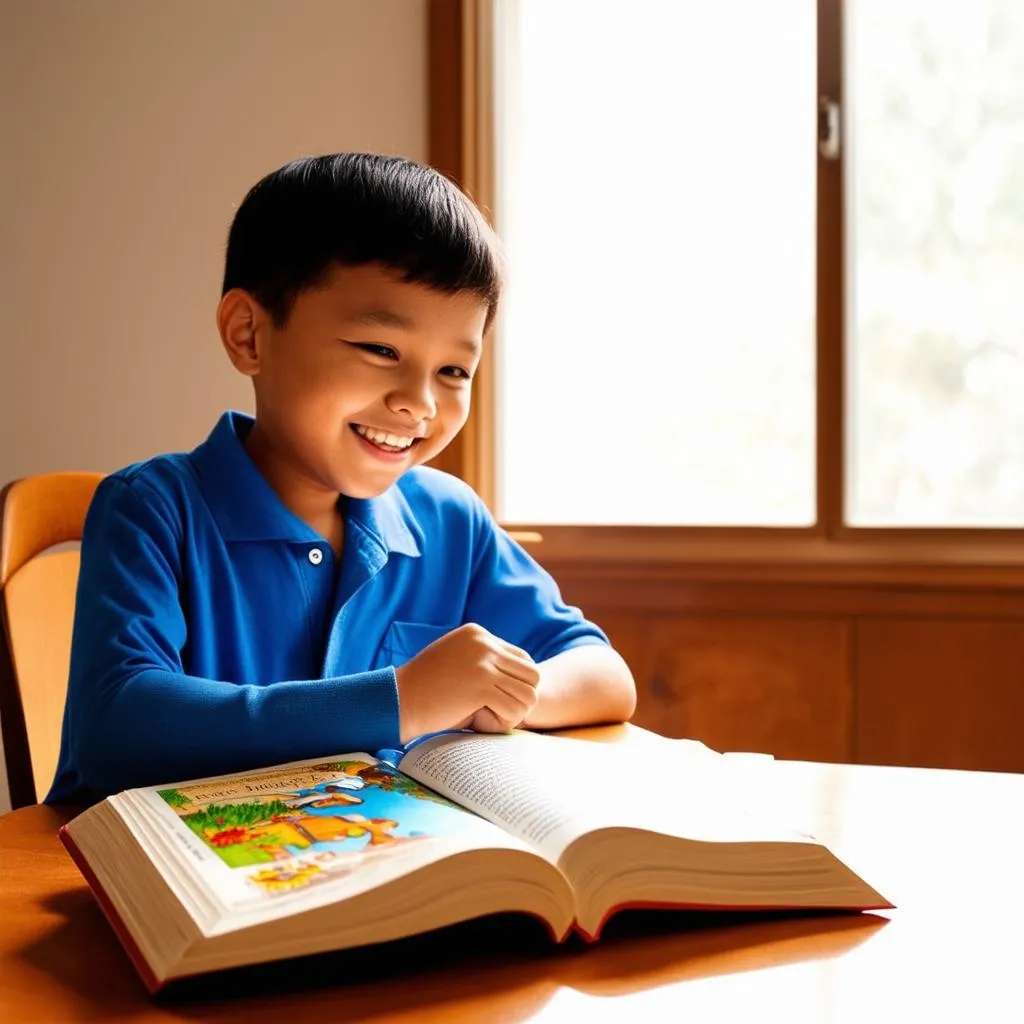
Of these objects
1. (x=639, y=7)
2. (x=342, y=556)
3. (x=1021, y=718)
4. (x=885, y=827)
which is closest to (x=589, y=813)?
(x=885, y=827)

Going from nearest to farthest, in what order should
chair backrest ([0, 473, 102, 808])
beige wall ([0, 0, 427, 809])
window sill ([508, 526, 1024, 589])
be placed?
chair backrest ([0, 473, 102, 808]) → window sill ([508, 526, 1024, 589]) → beige wall ([0, 0, 427, 809])

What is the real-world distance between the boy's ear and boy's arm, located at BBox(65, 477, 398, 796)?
28 cm

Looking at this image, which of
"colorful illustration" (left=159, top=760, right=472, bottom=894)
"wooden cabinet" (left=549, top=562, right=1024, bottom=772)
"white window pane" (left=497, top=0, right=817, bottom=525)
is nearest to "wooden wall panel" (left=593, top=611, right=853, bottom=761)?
"wooden cabinet" (left=549, top=562, right=1024, bottom=772)

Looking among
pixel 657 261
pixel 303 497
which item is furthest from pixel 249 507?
pixel 657 261

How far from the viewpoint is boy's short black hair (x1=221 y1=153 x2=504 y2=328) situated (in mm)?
1037

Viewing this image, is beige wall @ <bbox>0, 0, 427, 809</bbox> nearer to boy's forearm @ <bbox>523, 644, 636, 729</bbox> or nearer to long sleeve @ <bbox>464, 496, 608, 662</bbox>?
long sleeve @ <bbox>464, 496, 608, 662</bbox>

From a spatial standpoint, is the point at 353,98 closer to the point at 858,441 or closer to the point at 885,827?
the point at 858,441

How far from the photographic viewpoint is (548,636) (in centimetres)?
120

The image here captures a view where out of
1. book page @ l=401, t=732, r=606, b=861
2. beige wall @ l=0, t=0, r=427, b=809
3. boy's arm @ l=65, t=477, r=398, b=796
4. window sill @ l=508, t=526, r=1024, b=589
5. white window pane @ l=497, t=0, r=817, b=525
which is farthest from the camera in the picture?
beige wall @ l=0, t=0, r=427, b=809

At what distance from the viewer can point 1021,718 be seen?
1.91 m

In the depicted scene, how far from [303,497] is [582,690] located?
0.32m

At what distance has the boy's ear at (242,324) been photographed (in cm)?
112

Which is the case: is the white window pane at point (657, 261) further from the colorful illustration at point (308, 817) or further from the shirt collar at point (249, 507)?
the colorful illustration at point (308, 817)

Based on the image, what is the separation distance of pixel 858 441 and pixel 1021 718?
510 millimetres
